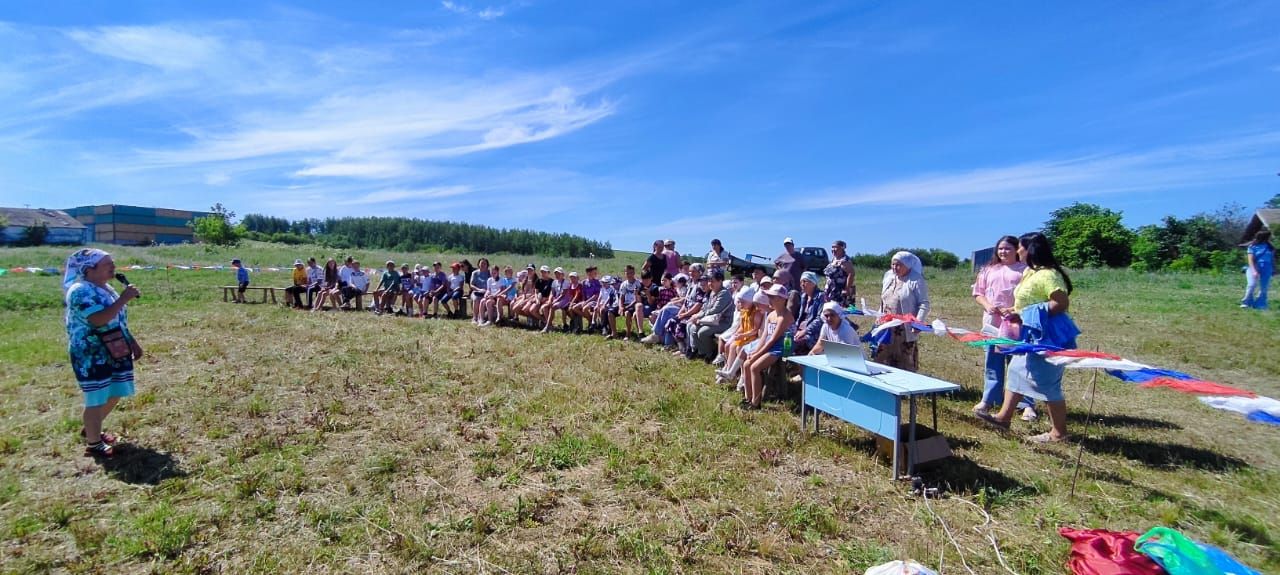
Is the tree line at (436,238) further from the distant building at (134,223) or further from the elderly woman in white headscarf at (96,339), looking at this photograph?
the elderly woman in white headscarf at (96,339)

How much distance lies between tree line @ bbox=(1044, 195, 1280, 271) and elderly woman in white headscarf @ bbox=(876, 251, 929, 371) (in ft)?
119

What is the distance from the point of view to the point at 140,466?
4.44m

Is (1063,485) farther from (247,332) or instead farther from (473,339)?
(247,332)

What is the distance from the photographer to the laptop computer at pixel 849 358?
14.6 feet

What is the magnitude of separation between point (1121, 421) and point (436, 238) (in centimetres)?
8817

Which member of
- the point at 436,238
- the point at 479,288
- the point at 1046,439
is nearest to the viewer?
the point at 1046,439

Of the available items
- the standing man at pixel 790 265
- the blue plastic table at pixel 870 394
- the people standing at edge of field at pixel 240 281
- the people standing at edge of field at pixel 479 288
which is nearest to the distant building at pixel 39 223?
the people standing at edge of field at pixel 240 281

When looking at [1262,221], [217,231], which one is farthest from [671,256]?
[217,231]

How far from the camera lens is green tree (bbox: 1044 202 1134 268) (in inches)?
1501

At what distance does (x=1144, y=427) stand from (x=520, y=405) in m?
6.16

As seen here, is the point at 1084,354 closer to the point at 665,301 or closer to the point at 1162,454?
the point at 1162,454

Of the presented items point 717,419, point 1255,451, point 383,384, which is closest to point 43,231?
point 383,384

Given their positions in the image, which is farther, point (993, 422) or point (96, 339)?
point (993, 422)

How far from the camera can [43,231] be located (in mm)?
60312
